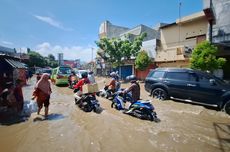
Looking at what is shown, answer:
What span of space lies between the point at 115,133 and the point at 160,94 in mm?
6030

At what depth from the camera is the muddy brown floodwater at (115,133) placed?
15.2 feet

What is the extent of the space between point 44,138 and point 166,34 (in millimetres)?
21452

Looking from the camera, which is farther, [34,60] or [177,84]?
[34,60]

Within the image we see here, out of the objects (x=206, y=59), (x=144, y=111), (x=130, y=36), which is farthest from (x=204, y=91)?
(x=130, y=36)

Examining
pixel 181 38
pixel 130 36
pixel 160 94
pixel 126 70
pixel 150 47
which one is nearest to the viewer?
pixel 160 94

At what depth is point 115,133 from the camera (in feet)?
18.3

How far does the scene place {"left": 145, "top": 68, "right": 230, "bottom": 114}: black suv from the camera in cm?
854

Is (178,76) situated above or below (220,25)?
below

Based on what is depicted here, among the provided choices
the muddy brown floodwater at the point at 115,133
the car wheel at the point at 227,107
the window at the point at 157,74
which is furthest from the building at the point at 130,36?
the muddy brown floodwater at the point at 115,133

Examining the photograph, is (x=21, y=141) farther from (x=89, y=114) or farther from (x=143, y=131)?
(x=143, y=131)

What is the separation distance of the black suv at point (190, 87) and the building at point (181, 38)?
9855mm

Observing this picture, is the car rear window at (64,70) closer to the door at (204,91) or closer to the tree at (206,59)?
the tree at (206,59)

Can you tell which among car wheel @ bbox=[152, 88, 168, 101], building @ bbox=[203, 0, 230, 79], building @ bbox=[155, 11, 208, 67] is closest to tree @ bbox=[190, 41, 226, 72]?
building @ bbox=[203, 0, 230, 79]

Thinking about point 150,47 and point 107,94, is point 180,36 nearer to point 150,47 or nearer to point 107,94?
point 150,47
